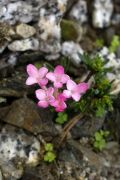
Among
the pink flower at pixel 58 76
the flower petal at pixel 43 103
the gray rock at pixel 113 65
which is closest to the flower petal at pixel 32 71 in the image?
the pink flower at pixel 58 76

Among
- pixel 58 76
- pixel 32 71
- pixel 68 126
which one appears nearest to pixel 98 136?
pixel 68 126

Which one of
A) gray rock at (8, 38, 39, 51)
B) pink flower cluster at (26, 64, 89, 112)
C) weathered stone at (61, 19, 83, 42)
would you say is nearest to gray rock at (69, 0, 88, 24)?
weathered stone at (61, 19, 83, 42)

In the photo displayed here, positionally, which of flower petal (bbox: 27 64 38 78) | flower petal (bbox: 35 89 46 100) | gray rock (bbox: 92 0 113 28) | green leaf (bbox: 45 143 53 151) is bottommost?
green leaf (bbox: 45 143 53 151)

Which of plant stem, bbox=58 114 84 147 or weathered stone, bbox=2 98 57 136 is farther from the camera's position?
plant stem, bbox=58 114 84 147

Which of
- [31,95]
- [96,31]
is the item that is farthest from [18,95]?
[96,31]

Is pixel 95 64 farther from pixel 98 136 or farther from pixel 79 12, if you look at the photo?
pixel 79 12

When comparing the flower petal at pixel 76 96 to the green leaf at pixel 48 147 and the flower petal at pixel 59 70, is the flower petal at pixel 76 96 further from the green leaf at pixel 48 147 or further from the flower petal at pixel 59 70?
the green leaf at pixel 48 147

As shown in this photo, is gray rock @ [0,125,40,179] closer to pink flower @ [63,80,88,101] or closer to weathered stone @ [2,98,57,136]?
weathered stone @ [2,98,57,136]
